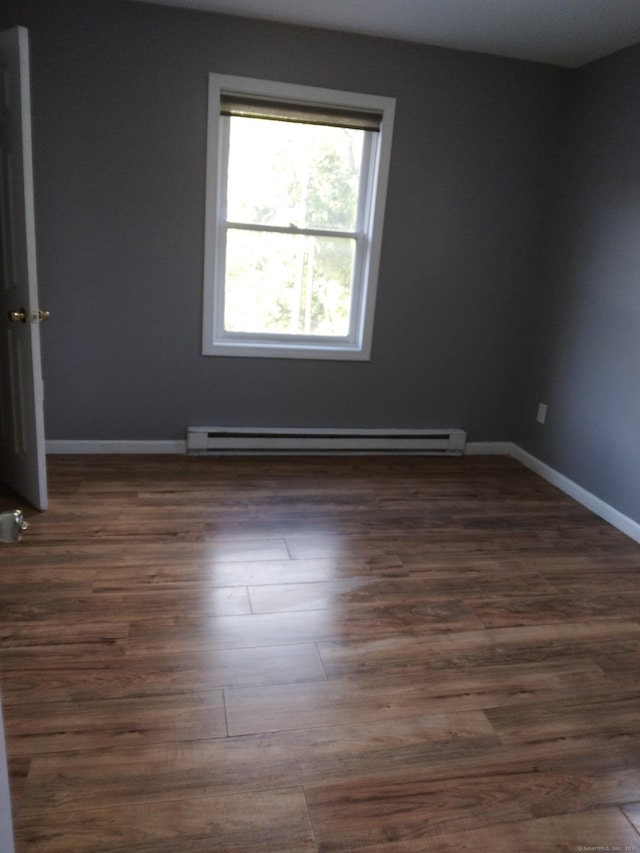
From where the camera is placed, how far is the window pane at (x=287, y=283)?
11.8 feet

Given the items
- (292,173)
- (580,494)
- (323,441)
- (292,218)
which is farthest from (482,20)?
(580,494)

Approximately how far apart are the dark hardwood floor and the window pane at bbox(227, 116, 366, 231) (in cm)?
162

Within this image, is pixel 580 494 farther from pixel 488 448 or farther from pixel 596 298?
pixel 596 298

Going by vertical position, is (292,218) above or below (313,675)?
above

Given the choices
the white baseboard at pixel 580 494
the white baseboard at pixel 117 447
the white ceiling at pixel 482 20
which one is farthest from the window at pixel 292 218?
the white baseboard at pixel 580 494

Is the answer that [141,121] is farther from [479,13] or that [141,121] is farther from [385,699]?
[385,699]

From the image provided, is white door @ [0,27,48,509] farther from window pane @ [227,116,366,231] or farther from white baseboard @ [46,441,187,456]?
window pane @ [227,116,366,231]

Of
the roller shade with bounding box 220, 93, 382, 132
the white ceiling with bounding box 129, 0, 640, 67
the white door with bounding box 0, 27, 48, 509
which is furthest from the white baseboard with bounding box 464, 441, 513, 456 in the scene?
the white door with bounding box 0, 27, 48, 509

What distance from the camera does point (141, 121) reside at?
10.6 feet

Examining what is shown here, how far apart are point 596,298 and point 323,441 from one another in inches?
69.4

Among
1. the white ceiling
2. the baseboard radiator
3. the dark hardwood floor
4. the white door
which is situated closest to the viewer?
the dark hardwood floor

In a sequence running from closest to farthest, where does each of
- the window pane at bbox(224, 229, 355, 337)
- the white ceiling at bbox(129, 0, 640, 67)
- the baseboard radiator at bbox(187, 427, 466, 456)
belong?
the white ceiling at bbox(129, 0, 640, 67)
the window pane at bbox(224, 229, 355, 337)
the baseboard radiator at bbox(187, 427, 466, 456)

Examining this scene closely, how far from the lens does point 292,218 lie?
3592 millimetres

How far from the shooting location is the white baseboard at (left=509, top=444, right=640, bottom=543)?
315 centimetres
